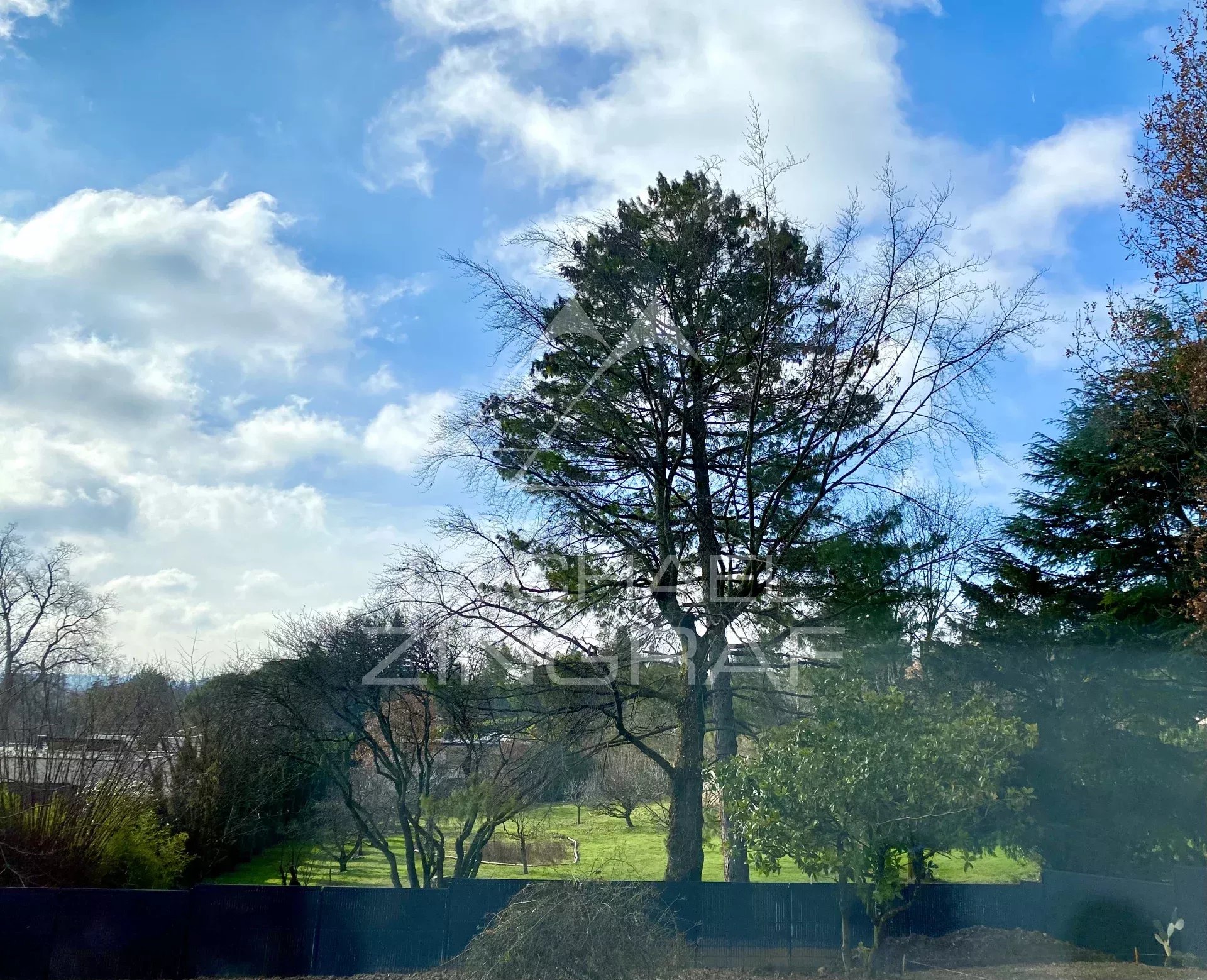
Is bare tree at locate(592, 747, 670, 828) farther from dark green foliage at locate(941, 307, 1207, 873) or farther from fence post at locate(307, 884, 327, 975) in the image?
fence post at locate(307, 884, 327, 975)

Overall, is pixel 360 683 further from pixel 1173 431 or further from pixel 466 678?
pixel 1173 431

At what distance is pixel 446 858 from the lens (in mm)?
22875

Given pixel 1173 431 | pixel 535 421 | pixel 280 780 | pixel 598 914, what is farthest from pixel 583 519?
pixel 280 780

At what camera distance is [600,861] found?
17.2 m

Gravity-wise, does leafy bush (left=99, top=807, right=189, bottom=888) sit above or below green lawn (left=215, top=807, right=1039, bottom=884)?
above

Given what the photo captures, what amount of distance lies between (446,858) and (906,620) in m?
13.7

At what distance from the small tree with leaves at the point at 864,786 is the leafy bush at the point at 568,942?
8.61ft

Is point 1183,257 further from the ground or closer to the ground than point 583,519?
further from the ground

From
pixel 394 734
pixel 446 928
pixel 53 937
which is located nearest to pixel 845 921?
pixel 446 928

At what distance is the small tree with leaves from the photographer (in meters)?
9.67

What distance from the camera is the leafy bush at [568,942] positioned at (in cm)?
726

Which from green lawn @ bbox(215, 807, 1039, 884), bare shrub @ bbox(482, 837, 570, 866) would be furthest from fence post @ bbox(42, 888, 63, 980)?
bare shrub @ bbox(482, 837, 570, 866)

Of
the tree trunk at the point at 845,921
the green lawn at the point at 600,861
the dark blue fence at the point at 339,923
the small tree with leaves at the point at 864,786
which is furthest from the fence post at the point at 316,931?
the tree trunk at the point at 845,921

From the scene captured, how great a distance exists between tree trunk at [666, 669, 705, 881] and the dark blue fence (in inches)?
44.3
